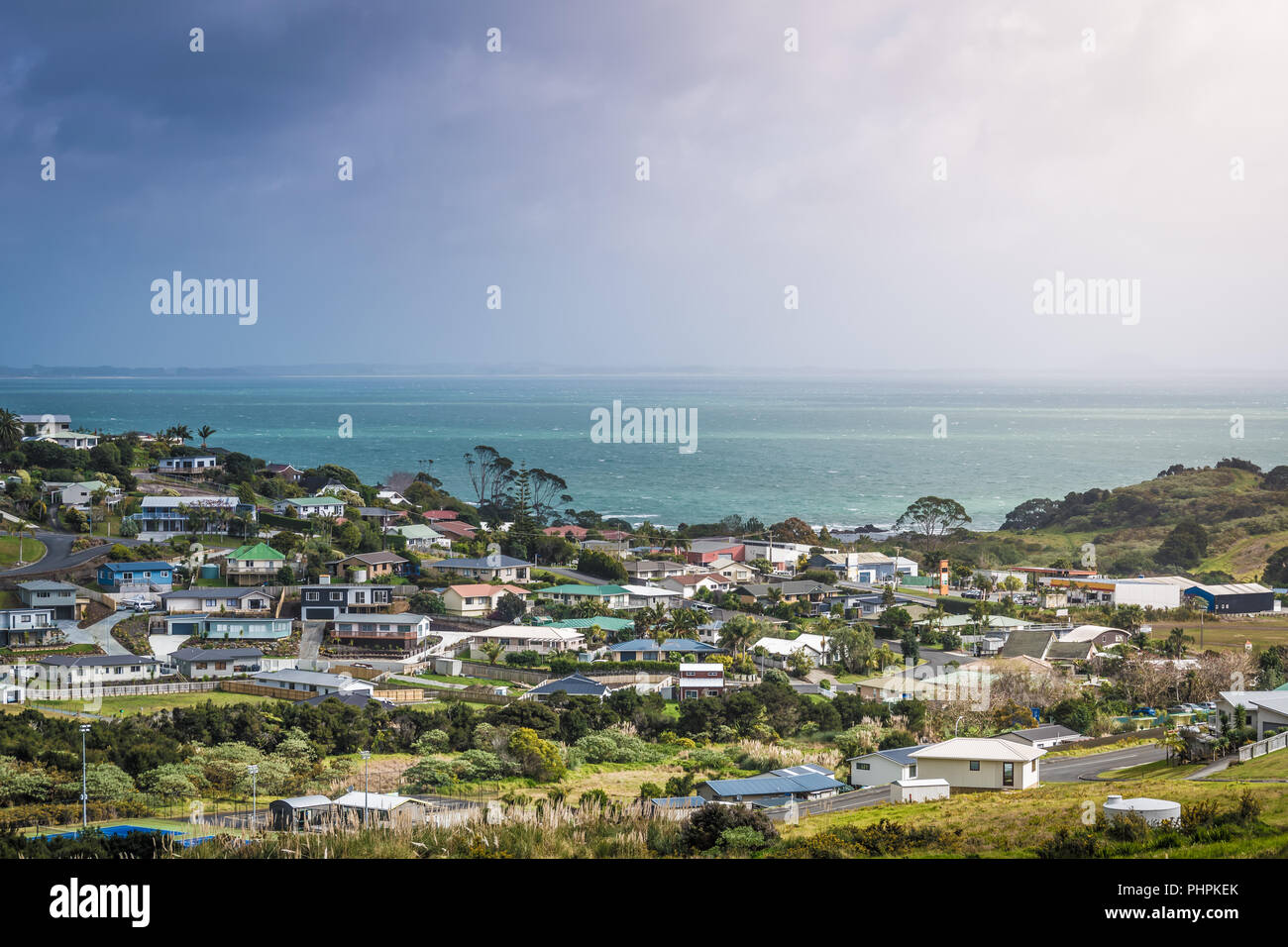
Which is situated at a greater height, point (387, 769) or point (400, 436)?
point (400, 436)

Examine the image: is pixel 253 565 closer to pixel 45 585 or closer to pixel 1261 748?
pixel 45 585

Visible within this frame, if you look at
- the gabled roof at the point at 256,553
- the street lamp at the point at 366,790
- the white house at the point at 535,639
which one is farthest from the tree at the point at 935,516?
the street lamp at the point at 366,790

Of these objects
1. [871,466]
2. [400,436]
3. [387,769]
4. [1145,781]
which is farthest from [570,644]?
[400,436]

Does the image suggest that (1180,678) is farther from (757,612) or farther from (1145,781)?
(757,612)

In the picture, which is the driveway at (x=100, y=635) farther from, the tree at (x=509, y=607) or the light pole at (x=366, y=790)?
the light pole at (x=366, y=790)

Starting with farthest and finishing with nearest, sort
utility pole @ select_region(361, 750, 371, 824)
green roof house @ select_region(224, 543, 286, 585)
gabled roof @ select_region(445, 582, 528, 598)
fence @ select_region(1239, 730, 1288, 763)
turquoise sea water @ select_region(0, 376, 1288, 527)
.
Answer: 1. turquoise sea water @ select_region(0, 376, 1288, 527)
2. gabled roof @ select_region(445, 582, 528, 598)
3. green roof house @ select_region(224, 543, 286, 585)
4. fence @ select_region(1239, 730, 1288, 763)
5. utility pole @ select_region(361, 750, 371, 824)

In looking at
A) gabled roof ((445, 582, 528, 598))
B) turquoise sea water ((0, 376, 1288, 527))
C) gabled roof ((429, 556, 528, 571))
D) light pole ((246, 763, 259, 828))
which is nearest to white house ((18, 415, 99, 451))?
gabled roof ((429, 556, 528, 571))

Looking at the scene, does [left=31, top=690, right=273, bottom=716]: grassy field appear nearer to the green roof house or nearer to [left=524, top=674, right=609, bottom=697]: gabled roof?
[left=524, top=674, right=609, bottom=697]: gabled roof

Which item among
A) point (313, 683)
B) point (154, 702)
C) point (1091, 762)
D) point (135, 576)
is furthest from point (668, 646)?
point (135, 576)
